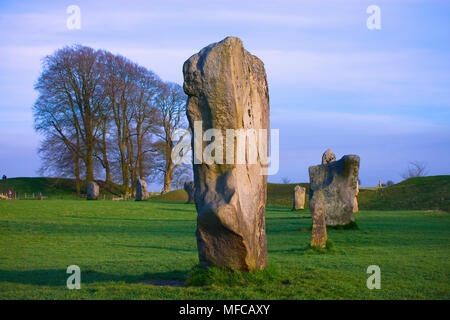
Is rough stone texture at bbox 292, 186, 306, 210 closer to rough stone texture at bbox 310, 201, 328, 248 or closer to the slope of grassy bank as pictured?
rough stone texture at bbox 310, 201, 328, 248

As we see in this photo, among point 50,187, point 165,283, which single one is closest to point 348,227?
point 165,283

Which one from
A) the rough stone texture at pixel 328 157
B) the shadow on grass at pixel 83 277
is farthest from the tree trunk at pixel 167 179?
the shadow on grass at pixel 83 277

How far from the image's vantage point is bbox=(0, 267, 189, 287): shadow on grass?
7598 millimetres

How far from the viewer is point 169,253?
1145cm

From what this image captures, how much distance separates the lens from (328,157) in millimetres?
22625

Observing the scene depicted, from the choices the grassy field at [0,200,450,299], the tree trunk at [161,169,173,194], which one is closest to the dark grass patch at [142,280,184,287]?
the grassy field at [0,200,450,299]

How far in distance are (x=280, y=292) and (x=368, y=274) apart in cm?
238

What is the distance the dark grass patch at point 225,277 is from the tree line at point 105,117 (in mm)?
35388

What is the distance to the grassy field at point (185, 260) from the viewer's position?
259 inches

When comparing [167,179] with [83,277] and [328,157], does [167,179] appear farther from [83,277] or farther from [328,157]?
[83,277]

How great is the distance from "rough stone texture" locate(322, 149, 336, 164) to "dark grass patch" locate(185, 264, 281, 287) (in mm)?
16134

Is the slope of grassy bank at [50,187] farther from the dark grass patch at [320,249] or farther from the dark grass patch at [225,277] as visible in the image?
the dark grass patch at [225,277]

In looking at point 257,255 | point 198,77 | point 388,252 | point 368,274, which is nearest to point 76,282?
point 257,255
